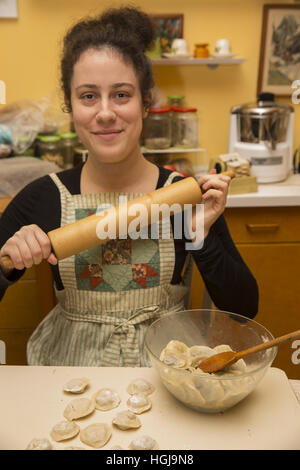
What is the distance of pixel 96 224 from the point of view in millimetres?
893

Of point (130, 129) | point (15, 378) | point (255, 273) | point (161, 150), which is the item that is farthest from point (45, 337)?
point (161, 150)

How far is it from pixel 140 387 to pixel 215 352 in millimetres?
151

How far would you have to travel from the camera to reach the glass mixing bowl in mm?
672

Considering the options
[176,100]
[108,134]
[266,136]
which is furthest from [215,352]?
[176,100]

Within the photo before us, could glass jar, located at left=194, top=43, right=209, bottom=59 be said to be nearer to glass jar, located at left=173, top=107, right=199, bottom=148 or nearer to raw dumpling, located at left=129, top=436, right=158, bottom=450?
glass jar, located at left=173, top=107, right=199, bottom=148

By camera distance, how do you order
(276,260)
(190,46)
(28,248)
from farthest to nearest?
1. (190,46)
2. (276,260)
3. (28,248)

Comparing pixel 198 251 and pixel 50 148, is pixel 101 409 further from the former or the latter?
pixel 50 148

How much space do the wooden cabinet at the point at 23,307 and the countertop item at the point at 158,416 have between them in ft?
3.08

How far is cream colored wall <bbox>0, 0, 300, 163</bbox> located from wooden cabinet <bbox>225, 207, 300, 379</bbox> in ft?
2.07

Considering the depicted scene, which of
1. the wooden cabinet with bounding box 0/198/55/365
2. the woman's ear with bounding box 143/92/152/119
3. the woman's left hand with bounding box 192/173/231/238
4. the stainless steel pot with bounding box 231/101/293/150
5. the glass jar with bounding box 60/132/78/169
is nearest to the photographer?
the woman's left hand with bounding box 192/173/231/238

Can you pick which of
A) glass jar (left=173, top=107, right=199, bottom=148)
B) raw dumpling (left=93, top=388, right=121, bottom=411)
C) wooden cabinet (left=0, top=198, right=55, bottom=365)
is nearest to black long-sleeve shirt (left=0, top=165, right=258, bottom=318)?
raw dumpling (left=93, top=388, right=121, bottom=411)

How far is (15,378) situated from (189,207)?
19.9 inches

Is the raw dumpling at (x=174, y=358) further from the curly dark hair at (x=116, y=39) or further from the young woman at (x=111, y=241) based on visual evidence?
the curly dark hair at (x=116, y=39)

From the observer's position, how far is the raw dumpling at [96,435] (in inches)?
25.2
